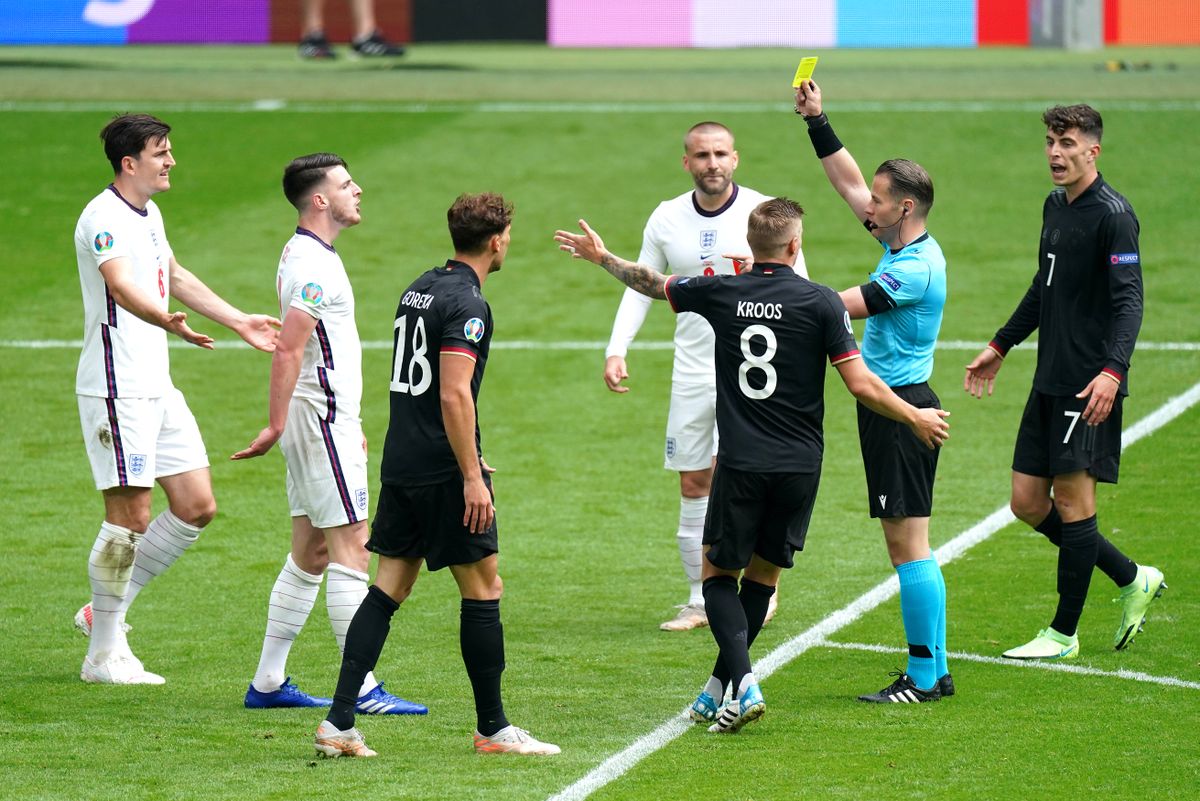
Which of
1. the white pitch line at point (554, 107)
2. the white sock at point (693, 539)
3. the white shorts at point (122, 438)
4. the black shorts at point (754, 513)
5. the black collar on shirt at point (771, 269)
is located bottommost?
the white sock at point (693, 539)

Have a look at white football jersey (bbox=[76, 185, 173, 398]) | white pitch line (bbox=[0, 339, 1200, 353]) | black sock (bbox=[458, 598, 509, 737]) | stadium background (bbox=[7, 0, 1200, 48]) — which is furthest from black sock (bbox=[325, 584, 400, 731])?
stadium background (bbox=[7, 0, 1200, 48])

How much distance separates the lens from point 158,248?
25.1 ft

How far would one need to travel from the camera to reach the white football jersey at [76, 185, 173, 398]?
7.38m

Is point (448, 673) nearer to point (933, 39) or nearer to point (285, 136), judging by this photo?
point (285, 136)

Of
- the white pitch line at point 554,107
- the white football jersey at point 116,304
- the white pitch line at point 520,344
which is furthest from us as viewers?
the white pitch line at point 554,107

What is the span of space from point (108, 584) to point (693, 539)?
9.54ft

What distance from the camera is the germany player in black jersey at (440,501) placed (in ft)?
20.4

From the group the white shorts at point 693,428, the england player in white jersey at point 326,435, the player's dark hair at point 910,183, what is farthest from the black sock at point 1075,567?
the england player in white jersey at point 326,435

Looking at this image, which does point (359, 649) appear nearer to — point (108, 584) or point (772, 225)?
point (108, 584)

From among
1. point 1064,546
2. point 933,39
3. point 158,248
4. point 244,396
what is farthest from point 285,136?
point 1064,546

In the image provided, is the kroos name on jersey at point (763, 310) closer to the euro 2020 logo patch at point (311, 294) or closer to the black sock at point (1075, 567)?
the euro 2020 logo patch at point (311, 294)

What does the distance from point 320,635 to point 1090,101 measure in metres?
15.9

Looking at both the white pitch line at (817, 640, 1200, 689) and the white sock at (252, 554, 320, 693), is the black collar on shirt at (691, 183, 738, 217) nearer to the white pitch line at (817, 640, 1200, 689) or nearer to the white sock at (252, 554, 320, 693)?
the white pitch line at (817, 640, 1200, 689)

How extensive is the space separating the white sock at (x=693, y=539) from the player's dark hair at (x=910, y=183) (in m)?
2.27
